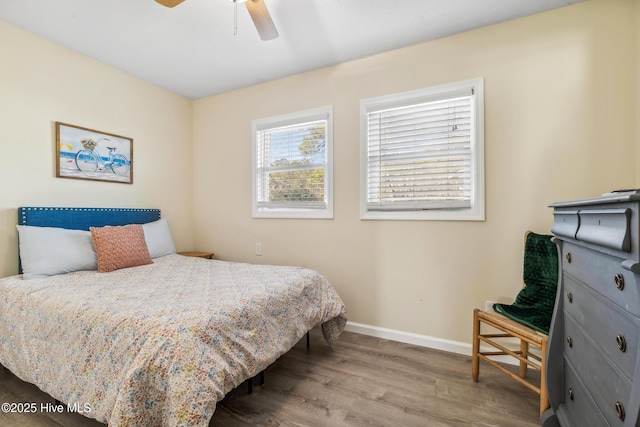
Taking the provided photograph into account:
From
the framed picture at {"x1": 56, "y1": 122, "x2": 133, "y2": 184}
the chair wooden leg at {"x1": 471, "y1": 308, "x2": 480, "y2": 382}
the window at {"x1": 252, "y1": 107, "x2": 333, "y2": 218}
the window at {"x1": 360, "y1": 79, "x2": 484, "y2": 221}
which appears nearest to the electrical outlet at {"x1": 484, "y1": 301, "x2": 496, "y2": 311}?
the chair wooden leg at {"x1": 471, "y1": 308, "x2": 480, "y2": 382}

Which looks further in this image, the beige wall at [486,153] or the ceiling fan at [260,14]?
the beige wall at [486,153]

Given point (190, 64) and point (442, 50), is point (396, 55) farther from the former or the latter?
point (190, 64)

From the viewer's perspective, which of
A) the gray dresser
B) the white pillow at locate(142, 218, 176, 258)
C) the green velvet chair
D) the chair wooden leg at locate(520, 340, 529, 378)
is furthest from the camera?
the white pillow at locate(142, 218, 176, 258)

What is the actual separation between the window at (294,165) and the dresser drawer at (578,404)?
1.99 meters

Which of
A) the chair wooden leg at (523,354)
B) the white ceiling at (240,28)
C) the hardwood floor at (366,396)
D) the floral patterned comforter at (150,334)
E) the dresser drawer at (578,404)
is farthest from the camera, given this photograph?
the white ceiling at (240,28)

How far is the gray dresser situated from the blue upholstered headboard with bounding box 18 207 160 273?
3.37 m

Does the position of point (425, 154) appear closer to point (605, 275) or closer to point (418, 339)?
point (418, 339)

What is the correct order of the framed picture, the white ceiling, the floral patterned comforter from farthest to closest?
the framed picture, the white ceiling, the floral patterned comforter

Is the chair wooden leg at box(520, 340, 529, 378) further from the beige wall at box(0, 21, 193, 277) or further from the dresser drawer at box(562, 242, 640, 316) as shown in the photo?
the beige wall at box(0, 21, 193, 277)

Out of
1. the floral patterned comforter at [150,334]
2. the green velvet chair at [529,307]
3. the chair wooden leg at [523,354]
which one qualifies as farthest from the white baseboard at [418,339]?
the floral patterned comforter at [150,334]

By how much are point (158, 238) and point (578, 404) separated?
10.6 ft

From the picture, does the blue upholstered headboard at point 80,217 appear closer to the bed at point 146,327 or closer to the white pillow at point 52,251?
the bed at point 146,327

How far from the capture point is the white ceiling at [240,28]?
2.02 meters

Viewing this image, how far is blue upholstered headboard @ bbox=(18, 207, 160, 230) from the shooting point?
2271 millimetres
